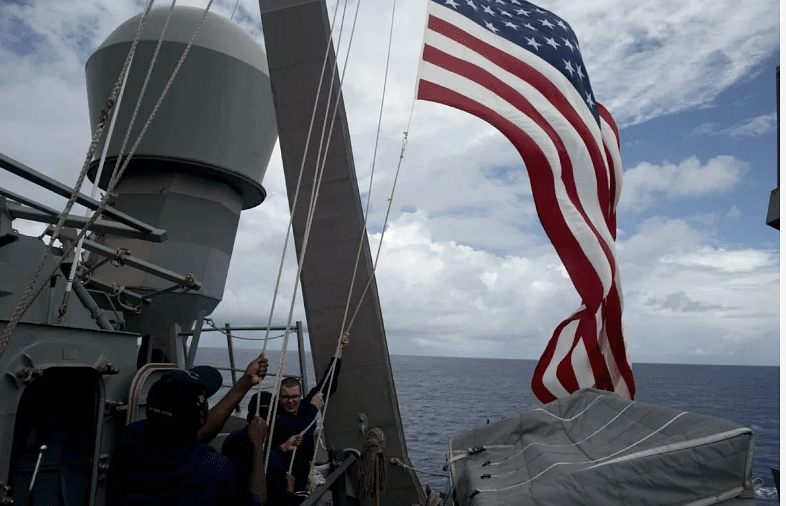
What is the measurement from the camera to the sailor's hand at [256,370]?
118 inches

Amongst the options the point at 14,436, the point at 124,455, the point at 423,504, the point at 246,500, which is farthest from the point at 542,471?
the point at 14,436

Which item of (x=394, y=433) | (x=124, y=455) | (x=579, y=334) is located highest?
(x=579, y=334)

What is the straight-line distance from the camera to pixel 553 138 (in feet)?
19.5

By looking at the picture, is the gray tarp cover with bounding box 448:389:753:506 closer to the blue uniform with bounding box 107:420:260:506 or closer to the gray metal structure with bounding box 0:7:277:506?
the blue uniform with bounding box 107:420:260:506

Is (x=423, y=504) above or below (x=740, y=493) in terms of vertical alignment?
below

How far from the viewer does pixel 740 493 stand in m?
3.16

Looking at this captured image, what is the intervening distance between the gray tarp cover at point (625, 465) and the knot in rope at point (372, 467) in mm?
1327

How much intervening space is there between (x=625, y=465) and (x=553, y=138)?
11.7 ft

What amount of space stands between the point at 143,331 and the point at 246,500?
36.3 ft

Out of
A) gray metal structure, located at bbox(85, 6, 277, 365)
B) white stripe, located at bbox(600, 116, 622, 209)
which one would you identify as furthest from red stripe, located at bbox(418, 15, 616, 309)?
gray metal structure, located at bbox(85, 6, 277, 365)

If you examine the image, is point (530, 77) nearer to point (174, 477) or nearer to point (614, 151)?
point (614, 151)

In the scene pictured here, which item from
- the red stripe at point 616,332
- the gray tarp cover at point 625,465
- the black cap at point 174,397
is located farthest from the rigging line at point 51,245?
the red stripe at point 616,332

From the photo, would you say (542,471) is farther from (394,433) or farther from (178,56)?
(178,56)

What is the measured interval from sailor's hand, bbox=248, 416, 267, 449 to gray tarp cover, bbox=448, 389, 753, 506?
1.38m
